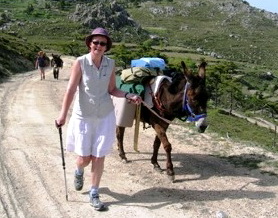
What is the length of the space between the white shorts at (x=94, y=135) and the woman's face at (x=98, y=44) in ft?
2.98

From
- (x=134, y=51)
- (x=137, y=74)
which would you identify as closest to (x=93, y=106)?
(x=137, y=74)

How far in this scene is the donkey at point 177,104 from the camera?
736 centimetres

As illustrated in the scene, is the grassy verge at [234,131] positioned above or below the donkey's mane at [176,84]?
below

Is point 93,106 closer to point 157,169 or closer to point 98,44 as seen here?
point 98,44

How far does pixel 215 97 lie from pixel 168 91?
228ft

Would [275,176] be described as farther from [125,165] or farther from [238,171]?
[125,165]

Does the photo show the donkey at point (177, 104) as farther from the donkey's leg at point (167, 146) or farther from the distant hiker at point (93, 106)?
the distant hiker at point (93, 106)

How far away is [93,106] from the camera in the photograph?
6.15m

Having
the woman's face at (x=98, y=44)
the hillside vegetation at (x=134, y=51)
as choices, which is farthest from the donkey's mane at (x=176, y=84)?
the hillside vegetation at (x=134, y=51)

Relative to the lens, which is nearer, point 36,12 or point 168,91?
point 168,91

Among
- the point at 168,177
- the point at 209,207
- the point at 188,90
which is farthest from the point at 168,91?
the point at 209,207

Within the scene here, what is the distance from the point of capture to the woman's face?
5.93 metres

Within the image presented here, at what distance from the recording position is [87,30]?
527 ft

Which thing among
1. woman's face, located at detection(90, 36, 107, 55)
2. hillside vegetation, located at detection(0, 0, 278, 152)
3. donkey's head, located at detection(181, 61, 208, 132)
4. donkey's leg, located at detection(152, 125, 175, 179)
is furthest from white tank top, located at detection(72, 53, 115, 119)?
hillside vegetation, located at detection(0, 0, 278, 152)
